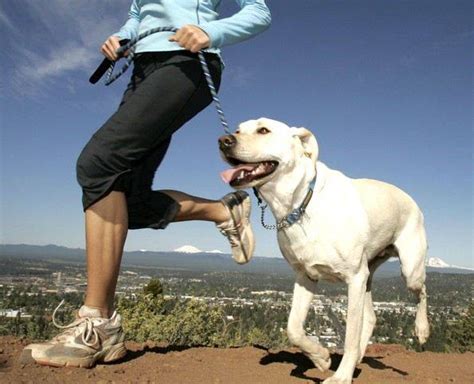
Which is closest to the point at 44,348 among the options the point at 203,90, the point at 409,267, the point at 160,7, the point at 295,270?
the point at 295,270

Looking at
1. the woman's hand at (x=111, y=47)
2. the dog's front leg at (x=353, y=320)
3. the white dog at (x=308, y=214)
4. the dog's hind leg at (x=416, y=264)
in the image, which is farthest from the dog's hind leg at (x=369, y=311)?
the woman's hand at (x=111, y=47)

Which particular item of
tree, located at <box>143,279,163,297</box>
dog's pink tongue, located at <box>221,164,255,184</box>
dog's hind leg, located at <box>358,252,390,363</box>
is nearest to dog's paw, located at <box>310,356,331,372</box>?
dog's hind leg, located at <box>358,252,390,363</box>

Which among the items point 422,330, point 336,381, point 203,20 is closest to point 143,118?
point 203,20

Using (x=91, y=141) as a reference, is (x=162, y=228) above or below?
below

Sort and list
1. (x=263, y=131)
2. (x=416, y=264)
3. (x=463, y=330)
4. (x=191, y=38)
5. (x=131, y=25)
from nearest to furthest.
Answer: (x=191, y=38) < (x=263, y=131) < (x=131, y=25) < (x=416, y=264) < (x=463, y=330)

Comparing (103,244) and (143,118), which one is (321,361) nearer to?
(103,244)

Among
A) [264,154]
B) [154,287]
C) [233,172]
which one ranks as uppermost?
[264,154]

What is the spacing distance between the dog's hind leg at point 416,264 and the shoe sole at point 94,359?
2.51 meters

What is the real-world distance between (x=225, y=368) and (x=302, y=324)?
732mm

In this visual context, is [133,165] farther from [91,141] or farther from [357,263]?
[357,263]

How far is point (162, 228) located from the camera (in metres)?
3.92

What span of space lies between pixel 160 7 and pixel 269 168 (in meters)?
1.50

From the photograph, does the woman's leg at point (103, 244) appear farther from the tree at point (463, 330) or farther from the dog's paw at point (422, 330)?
the tree at point (463, 330)

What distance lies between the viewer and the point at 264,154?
326cm
